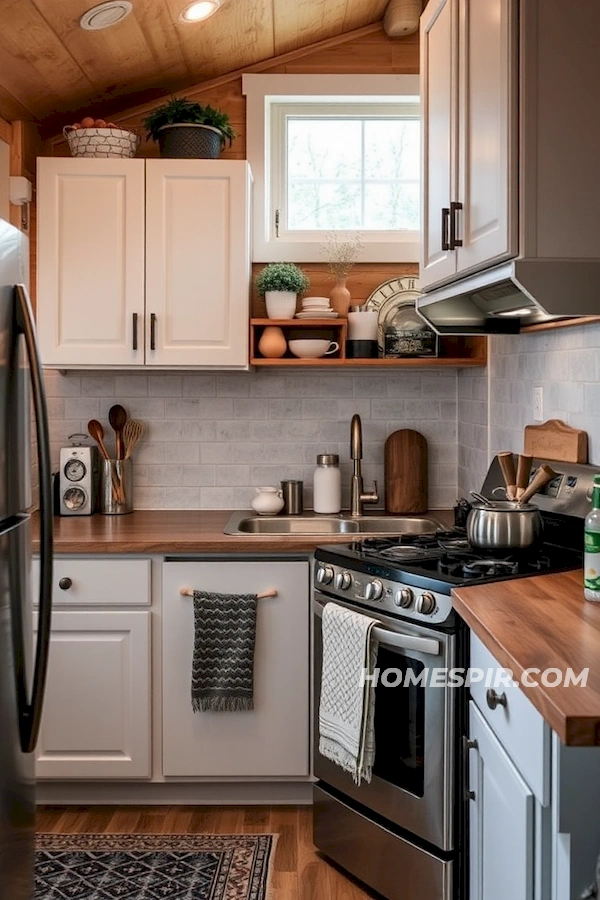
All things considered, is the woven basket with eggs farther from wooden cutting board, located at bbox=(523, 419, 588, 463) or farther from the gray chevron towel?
wooden cutting board, located at bbox=(523, 419, 588, 463)

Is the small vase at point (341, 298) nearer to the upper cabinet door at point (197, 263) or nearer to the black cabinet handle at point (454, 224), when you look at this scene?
the upper cabinet door at point (197, 263)

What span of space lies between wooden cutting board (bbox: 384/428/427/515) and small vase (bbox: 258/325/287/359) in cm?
56

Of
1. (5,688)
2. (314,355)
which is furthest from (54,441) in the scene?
(5,688)

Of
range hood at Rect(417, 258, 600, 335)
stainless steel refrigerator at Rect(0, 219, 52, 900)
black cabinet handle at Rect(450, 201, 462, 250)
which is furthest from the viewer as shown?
black cabinet handle at Rect(450, 201, 462, 250)

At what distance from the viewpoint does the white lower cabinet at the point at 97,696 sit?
3133mm

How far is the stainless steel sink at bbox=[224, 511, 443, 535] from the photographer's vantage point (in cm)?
358

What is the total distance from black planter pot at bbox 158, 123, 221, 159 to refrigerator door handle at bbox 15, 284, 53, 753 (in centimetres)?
176

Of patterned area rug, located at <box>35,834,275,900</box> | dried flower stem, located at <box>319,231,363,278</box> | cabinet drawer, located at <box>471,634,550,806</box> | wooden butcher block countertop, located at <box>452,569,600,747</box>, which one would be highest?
dried flower stem, located at <box>319,231,363,278</box>

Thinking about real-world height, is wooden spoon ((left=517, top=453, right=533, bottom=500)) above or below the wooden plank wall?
below

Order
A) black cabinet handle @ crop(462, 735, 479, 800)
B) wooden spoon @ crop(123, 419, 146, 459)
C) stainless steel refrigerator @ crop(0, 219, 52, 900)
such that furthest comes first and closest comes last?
wooden spoon @ crop(123, 419, 146, 459) < black cabinet handle @ crop(462, 735, 479, 800) < stainless steel refrigerator @ crop(0, 219, 52, 900)

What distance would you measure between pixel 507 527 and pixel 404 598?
0.33m

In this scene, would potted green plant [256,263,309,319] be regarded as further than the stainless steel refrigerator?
Yes

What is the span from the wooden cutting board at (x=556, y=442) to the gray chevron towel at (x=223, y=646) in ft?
3.30

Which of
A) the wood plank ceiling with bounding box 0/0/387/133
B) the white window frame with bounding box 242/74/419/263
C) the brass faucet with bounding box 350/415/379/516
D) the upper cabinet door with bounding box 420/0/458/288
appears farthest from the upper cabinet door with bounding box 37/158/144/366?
the upper cabinet door with bounding box 420/0/458/288
